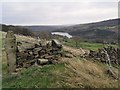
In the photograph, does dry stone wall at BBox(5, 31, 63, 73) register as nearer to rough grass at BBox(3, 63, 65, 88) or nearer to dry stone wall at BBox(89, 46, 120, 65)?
rough grass at BBox(3, 63, 65, 88)

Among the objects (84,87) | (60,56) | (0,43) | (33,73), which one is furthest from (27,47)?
(0,43)

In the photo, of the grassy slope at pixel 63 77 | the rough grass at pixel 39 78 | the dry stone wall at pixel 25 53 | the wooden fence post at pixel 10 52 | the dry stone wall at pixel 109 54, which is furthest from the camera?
the dry stone wall at pixel 109 54

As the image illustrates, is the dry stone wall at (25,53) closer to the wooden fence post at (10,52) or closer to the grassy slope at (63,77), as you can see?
the wooden fence post at (10,52)

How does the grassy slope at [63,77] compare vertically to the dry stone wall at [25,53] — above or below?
below

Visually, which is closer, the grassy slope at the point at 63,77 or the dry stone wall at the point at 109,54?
the grassy slope at the point at 63,77

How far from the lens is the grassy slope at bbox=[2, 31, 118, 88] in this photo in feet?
52.1

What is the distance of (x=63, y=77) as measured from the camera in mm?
16203

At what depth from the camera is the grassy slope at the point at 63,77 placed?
1589 cm

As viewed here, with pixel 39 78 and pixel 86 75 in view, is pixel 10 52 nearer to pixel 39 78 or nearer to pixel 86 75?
pixel 39 78

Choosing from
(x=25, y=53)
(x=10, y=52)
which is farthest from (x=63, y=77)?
(x=10, y=52)

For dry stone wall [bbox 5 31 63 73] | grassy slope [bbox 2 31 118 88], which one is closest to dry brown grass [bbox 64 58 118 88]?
grassy slope [bbox 2 31 118 88]

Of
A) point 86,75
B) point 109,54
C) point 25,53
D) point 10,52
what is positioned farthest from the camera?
point 109,54

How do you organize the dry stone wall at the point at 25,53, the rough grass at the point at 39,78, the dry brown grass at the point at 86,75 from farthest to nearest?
the dry stone wall at the point at 25,53 → the dry brown grass at the point at 86,75 → the rough grass at the point at 39,78

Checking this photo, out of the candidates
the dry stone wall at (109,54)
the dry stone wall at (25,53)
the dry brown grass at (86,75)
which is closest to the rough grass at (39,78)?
the dry brown grass at (86,75)
